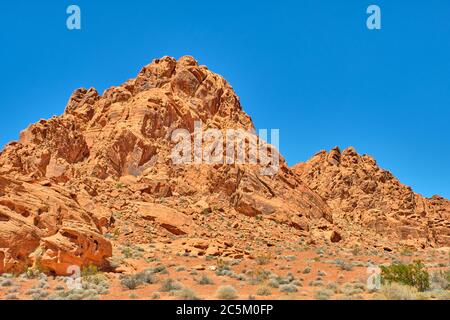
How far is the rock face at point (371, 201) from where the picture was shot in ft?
197

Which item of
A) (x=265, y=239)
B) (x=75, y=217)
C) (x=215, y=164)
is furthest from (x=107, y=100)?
(x=75, y=217)

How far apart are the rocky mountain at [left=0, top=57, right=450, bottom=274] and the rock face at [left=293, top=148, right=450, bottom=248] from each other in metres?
0.33

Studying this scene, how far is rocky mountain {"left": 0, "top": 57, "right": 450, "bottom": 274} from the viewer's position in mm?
21953

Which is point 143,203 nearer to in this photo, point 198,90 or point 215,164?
point 215,164

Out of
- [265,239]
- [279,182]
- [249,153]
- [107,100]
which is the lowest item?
[265,239]

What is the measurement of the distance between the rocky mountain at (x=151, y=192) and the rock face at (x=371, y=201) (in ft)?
1.09

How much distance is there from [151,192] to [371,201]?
4127 centimetres

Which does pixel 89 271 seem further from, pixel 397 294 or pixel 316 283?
pixel 397 294

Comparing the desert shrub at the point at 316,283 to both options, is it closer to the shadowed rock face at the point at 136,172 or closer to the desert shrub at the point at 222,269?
the desert shrub at the point at 222,269

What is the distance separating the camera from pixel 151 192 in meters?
40.5

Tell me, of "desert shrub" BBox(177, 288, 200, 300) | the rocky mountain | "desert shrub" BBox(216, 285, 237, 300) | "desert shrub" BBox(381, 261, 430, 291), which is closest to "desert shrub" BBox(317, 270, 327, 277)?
"desert shrub" BBox(381, 261, 430, 291)

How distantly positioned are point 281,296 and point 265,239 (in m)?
22.1

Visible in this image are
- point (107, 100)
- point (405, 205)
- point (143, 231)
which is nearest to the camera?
point (143, 231)

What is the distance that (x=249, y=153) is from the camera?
46500mm
